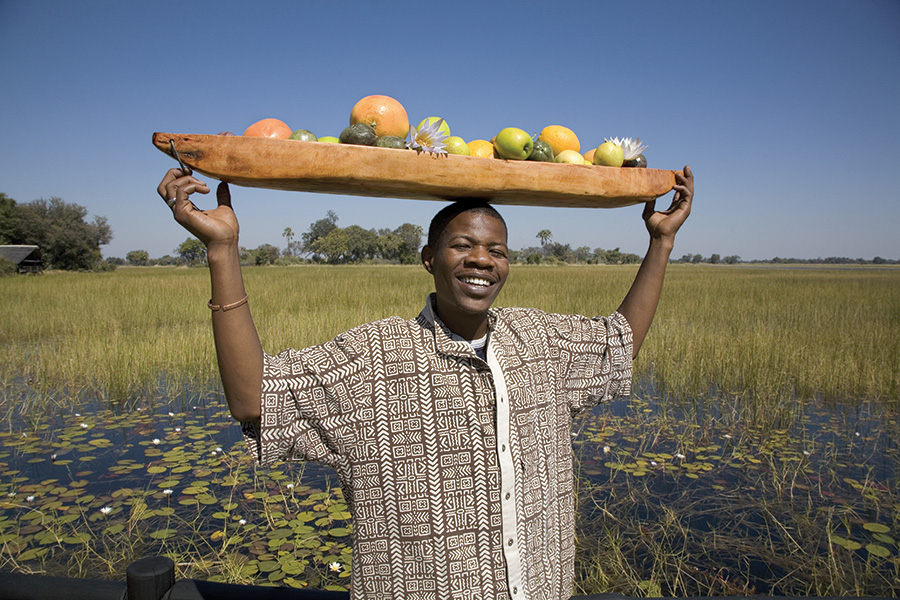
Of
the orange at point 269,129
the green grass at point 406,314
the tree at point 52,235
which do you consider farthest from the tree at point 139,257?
the orange at point 269,129

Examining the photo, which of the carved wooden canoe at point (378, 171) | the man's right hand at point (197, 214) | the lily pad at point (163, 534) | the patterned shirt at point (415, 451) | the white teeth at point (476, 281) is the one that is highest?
the carved wooden canoe at point (378, 171)

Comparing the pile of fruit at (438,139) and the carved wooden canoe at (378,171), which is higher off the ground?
the pile of fruit at (438,139)

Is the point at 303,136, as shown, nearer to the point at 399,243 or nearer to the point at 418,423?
the point at 418,423

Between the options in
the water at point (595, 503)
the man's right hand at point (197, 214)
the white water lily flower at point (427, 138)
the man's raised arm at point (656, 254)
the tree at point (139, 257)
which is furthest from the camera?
the tree at point (139, 257)

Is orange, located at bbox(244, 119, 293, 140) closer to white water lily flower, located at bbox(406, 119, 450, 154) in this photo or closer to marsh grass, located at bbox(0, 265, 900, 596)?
white water lily flower, located at bbox(406, 119, 450, 154)

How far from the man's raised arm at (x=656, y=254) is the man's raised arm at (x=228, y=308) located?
110cm

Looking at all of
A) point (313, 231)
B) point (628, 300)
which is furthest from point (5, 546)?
point (313, 231)

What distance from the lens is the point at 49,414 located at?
482 centimetres

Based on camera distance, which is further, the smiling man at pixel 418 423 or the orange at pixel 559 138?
the orange at pixel 559 138

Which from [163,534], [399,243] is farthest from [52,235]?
[163,534]

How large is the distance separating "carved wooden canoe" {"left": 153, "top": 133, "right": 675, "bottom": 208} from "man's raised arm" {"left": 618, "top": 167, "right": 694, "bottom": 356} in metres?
0.28

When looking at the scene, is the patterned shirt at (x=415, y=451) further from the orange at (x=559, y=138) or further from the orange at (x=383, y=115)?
the orange at (x=559, y=138)

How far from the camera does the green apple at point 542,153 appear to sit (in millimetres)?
1455

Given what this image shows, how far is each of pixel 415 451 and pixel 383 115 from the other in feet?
2.71
